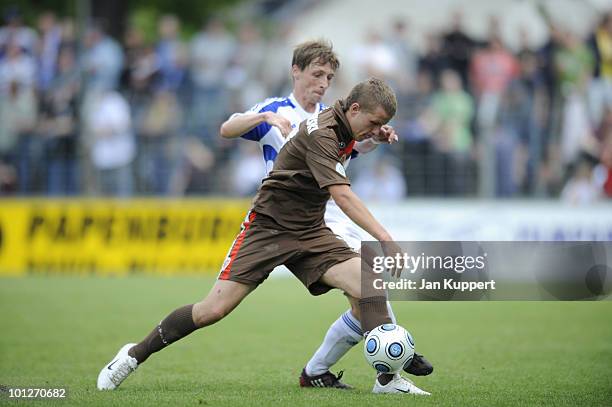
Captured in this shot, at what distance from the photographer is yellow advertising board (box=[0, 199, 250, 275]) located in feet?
61.3

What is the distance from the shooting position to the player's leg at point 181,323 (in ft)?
23.3

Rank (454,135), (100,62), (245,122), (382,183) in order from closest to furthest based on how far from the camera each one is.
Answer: (245,122)
(454,135)
(382,183)
(100,62)

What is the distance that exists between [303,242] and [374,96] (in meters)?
1.19

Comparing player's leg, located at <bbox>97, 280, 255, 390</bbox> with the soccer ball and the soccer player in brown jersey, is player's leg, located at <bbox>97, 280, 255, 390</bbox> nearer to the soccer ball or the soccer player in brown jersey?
the soccer player in brown jersey

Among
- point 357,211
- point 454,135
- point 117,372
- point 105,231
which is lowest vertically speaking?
point 117,372

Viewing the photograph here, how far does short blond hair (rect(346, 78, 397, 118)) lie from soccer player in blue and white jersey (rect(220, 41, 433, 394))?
1.32 ft

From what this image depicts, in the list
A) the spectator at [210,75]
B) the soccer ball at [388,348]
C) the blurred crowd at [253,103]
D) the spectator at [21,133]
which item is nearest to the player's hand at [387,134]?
the soccer ball at [388,348]

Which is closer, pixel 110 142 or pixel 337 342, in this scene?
pixel 337 342

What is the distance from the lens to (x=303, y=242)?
283 inches

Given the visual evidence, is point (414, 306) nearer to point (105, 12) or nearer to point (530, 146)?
point (530, 146)

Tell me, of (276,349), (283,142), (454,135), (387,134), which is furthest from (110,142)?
(387,134)

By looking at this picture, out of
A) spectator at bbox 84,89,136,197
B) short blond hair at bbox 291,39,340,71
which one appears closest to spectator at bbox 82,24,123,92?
spectator at bbox 84,89,136,197

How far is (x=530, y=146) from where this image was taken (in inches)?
698

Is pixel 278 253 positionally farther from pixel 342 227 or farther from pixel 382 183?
pixel 382 183
